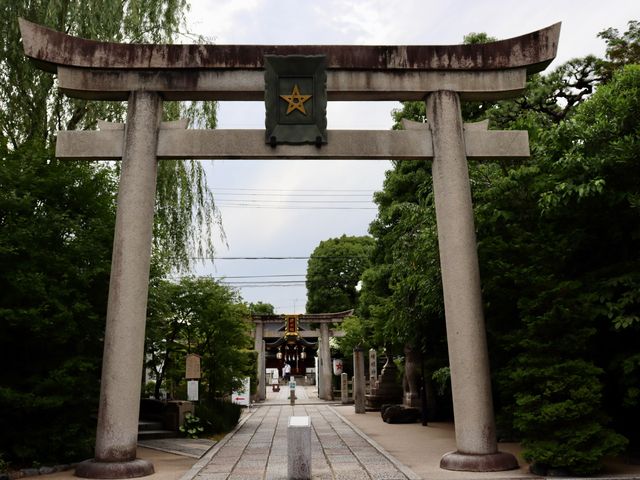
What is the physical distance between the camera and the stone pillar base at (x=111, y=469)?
844 cm

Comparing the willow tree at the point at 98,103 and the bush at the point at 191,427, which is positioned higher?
the willow tree at the point at 98,103

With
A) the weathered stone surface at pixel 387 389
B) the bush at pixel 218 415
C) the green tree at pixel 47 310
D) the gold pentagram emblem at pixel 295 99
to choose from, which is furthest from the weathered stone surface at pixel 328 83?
the weathered stone surface at pixel 387 389

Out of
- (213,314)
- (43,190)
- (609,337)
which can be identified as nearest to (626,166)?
(609,337)

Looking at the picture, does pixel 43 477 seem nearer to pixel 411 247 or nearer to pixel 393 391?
pixel 411 247

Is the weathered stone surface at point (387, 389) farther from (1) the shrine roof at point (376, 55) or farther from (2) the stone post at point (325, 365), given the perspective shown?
(1) the shrine roof at point (376, 55)

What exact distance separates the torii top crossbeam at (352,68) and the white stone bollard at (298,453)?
583 centimetres

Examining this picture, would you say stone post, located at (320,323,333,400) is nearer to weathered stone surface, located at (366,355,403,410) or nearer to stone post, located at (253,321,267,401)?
stone post, located at (253,321,267,401)

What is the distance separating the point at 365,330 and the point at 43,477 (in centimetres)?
1681

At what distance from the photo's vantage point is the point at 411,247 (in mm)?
13672

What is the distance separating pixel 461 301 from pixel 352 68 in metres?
4.56

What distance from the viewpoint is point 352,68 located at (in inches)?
400

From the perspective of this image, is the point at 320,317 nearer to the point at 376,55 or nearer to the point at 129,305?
the point at 376,55

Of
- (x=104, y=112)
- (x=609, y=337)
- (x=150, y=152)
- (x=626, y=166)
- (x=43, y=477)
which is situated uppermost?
(x=104, y=112)

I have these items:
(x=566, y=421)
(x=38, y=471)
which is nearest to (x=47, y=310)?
(x=38, y=471)
